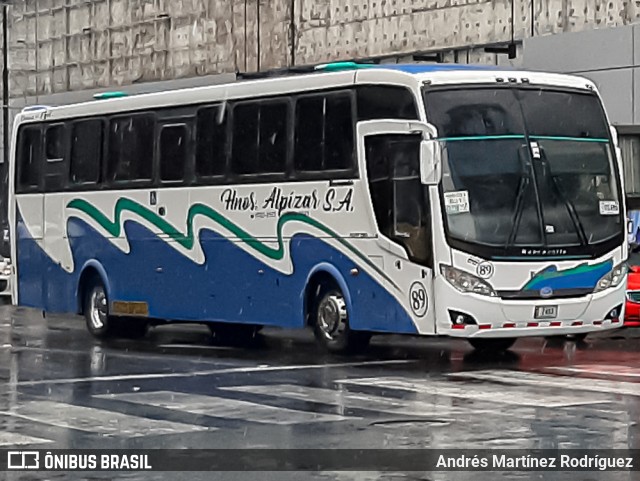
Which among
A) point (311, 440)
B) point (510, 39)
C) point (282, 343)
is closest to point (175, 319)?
point (282, 343)

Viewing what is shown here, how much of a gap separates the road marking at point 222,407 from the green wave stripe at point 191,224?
4.35 metres

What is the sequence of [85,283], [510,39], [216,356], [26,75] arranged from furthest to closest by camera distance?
[26,75] < [510,39] < [85,283] < [216,356]

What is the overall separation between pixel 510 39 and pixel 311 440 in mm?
25298

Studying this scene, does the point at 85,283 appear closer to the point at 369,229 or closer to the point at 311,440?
the point at 369,229

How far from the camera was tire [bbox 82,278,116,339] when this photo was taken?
25656 millimetres

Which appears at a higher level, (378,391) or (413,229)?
(413,229)

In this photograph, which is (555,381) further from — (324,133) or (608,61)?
(608,61)

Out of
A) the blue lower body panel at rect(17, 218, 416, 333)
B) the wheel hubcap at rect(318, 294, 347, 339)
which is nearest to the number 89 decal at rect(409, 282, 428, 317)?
the blue lower body panel at rect(17, 218, 416, 333)

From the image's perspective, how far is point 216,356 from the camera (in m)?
21.9

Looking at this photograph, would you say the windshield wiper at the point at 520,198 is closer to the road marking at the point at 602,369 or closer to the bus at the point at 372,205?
the bus at the point at 372,205

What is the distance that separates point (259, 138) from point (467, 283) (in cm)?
413

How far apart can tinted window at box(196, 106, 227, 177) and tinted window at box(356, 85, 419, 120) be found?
2.85 meters

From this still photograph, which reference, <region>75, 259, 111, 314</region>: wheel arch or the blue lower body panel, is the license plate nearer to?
the blue lower body panel

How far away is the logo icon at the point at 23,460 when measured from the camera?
12.0m
